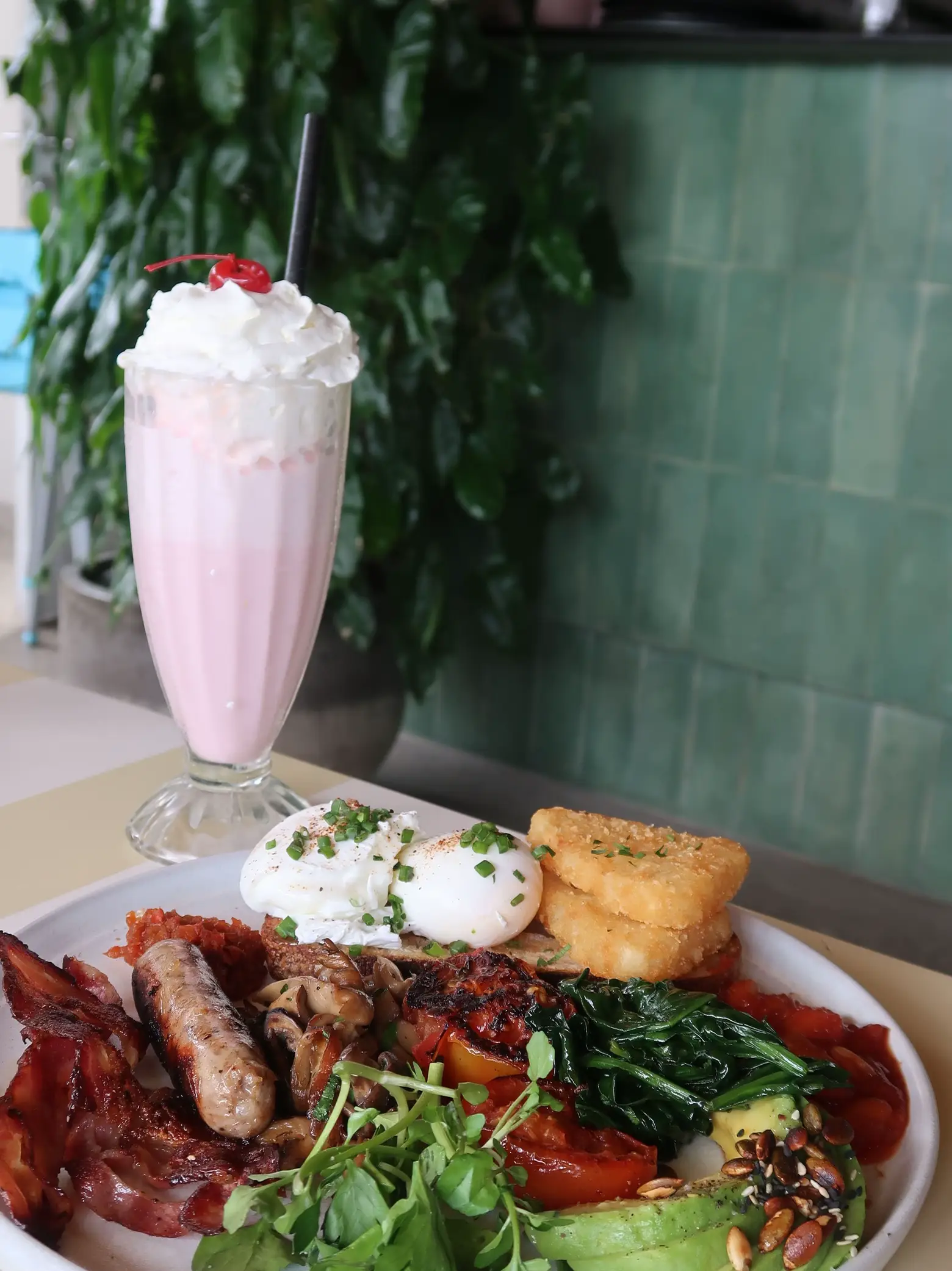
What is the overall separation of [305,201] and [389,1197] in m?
0.92

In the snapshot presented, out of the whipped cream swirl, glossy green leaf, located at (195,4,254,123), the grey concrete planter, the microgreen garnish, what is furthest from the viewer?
the grey concrete planter

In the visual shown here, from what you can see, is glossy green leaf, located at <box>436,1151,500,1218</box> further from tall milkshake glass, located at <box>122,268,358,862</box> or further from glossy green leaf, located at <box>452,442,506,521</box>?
glossy green leaf, located at <box>452,442,506,521</box>

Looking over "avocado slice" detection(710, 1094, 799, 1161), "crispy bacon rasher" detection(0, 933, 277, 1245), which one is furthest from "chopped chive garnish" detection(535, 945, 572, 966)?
"crispy bacon rasher" detection(0, 933, 277, 1245)

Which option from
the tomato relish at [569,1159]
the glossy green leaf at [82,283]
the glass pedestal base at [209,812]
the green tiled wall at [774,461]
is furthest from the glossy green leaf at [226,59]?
the tomato relish at [569,1159]

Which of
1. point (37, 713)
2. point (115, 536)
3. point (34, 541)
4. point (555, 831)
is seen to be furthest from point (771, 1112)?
point (34, 541)

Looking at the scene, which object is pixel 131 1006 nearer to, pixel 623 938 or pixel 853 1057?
pixel 623 938

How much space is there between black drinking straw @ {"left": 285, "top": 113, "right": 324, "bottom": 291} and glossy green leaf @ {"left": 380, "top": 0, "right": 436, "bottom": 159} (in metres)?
1.31

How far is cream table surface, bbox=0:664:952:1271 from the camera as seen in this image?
0.98 meters

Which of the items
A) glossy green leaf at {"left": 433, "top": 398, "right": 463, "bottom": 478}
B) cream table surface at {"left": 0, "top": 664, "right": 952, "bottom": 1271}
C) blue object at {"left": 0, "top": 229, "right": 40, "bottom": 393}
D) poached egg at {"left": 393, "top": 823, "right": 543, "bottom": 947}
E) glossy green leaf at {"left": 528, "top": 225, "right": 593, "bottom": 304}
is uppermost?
glossy green leaf at {"left": 528, "top": 225, "right": 593, "bottom": 304}

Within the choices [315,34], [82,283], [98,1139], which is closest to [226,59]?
[315,34]

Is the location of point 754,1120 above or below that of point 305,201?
below

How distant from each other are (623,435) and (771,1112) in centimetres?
254

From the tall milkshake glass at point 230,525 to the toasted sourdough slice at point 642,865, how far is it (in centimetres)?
34

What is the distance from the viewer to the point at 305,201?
51.4 inches
